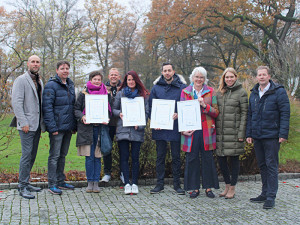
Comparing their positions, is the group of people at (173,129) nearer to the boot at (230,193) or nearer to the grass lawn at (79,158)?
the boot at (230,193)

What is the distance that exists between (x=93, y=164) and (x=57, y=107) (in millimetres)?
1197

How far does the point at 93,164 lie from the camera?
625cm

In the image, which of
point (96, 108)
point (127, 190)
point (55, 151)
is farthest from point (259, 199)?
point (55, 151)

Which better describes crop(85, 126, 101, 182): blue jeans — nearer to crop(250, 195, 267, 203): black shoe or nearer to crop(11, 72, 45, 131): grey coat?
crop(11, 72, 45, 131): grey coat

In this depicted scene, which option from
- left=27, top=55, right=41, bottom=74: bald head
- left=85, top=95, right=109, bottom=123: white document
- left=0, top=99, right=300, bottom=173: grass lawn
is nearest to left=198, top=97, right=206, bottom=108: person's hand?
left=85, top=95, right=109, bottom=123: white document

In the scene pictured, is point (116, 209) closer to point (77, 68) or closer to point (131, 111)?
point (131, 111)

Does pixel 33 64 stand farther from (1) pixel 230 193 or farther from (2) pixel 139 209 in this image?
(1) pixel 230 193

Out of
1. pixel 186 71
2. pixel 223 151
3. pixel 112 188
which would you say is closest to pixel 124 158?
pixel 112 188

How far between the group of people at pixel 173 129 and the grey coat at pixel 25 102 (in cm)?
2

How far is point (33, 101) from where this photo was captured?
19.1 ft

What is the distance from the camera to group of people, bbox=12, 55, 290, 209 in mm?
5582

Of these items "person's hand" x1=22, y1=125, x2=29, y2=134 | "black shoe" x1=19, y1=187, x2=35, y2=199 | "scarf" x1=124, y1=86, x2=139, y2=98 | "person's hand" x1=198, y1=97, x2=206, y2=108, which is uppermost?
"scarf" x1=124, y1=86, x2=139, y2=98

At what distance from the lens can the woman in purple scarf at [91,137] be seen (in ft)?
20.0

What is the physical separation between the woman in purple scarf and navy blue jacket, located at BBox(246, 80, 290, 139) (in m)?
2.55
